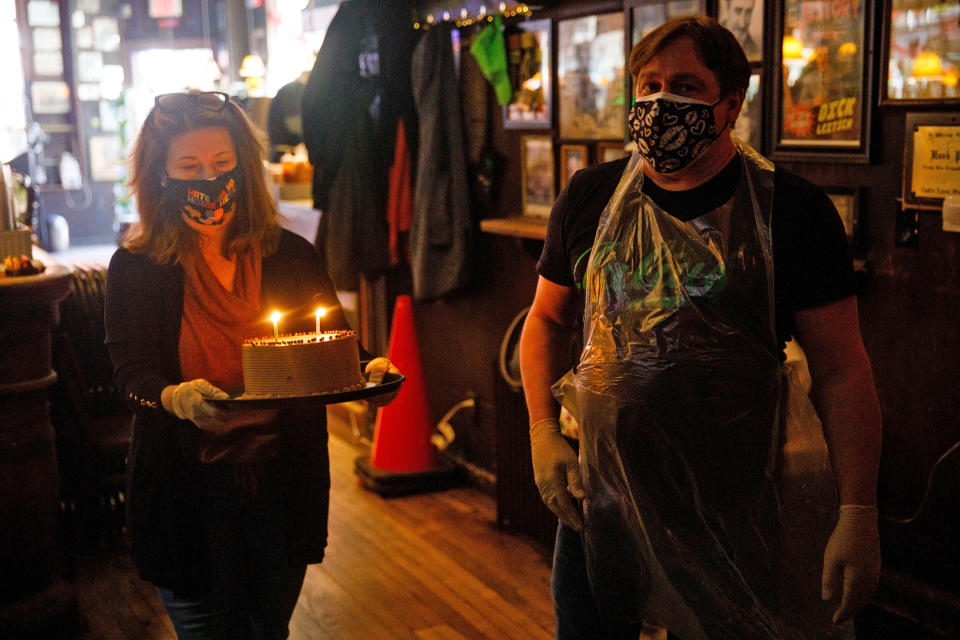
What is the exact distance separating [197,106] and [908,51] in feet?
5.60

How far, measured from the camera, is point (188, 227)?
6.69 feet

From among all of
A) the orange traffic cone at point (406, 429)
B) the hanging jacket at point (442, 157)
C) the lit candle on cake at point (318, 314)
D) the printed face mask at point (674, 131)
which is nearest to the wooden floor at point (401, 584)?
the orange traffic cone at point (406, 429)

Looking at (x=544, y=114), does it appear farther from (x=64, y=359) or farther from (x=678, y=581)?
(x=678, y=581)

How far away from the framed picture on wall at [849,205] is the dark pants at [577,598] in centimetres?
140

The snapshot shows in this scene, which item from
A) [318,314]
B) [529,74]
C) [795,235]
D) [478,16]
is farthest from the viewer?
[478,16]

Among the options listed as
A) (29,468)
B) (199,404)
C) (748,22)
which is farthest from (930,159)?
(29,468)

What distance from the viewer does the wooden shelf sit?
12.0 ft

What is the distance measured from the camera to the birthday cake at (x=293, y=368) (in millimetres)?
1755

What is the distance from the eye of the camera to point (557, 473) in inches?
69.7

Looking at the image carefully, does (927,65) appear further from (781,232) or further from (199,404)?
(199,404)

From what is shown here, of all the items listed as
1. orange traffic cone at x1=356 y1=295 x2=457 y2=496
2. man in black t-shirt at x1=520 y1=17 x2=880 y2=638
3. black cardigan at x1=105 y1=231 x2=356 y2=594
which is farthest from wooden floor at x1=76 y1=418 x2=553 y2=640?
man in black t-shirt at x1=520 y1=17 x2=880 y2=638

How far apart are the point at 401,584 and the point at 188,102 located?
1.95 meters

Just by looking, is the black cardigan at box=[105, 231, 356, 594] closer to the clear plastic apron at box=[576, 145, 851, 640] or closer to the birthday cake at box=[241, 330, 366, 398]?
the birthday cake at box=[241, 330, 366, 398]

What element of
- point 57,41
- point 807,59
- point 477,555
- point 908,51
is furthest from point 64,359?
point 57,41
